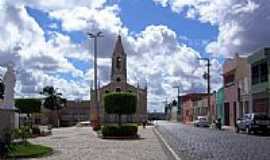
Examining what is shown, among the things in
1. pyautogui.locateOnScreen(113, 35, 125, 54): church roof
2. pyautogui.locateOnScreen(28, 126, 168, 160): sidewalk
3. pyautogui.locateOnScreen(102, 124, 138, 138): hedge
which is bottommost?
pyautogui.locateOnScreen(28, 126, 168, 160): sidewalk

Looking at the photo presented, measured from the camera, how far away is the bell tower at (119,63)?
112 meters

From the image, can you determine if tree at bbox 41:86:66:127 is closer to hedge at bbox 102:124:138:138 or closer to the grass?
hedge at bbox 102:124:138:138

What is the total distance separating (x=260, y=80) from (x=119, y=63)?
55.2 meters

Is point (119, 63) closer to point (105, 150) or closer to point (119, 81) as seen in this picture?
point (119, 81)

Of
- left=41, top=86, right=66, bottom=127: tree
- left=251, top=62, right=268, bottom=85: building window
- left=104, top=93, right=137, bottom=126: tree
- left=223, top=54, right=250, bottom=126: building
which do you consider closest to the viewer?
left=104, top=93, right=137, bottom=126: tree

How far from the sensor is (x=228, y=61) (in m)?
80.4

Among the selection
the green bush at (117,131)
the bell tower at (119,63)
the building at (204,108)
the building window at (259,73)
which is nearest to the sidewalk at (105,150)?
the green bush at (117,131)

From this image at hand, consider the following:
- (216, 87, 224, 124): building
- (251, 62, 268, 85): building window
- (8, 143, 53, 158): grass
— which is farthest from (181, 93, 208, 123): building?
(8, 143, 53, 158): grass

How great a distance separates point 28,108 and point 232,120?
92.6 ft

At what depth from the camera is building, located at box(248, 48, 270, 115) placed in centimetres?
5755

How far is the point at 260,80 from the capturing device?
198 feet

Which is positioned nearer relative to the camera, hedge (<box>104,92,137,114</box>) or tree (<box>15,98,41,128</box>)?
hedge (<box>104,92,137,114</box>)

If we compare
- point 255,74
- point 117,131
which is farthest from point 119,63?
point 117,131

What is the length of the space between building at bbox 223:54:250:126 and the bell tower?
33.4m
